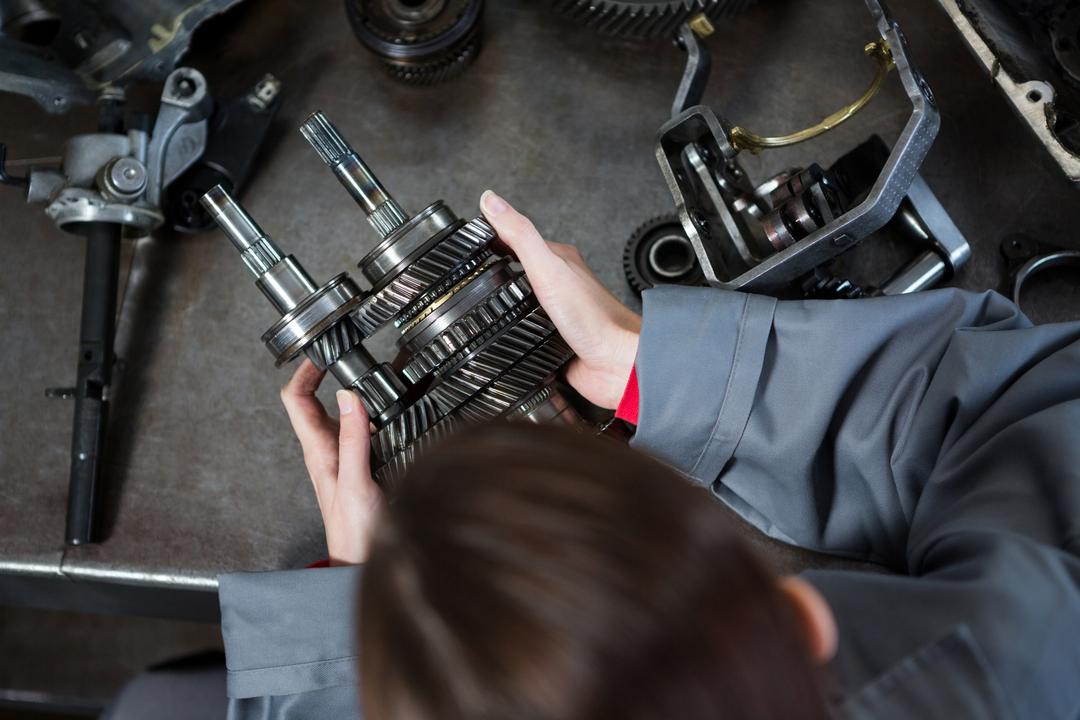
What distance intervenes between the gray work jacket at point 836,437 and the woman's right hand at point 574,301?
8cm

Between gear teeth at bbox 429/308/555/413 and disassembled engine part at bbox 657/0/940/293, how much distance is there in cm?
21

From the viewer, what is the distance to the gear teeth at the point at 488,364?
1.01 m

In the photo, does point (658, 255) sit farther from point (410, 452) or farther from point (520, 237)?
point (410, 452)

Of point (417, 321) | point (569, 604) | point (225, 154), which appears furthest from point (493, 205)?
point (569, 604)

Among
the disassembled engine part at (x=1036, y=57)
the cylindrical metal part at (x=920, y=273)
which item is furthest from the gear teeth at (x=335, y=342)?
the disassembled engine part at (x=1036, y=57)

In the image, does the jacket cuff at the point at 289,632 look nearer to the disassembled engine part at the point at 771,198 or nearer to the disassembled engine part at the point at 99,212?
the disassembled engine part at the point at 99,212

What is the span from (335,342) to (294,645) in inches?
12.4

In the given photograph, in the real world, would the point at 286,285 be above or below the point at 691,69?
below

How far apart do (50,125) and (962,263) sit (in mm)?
1331

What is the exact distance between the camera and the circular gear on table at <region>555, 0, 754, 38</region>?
4.17ft

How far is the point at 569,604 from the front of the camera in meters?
0.46

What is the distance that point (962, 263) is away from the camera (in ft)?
3.90

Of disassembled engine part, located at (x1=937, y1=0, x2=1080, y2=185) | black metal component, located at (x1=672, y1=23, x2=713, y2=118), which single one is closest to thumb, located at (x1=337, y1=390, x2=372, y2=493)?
black metal component, located at (x1=672, y1=23, x2=713, y2=118)

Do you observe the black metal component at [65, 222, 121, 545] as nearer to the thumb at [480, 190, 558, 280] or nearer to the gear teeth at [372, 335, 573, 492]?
the gear teeth at [372, 335, 573, 492]
